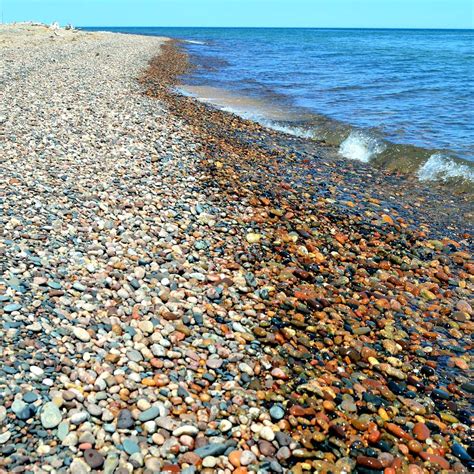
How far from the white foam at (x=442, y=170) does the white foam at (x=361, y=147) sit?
69.0 inches

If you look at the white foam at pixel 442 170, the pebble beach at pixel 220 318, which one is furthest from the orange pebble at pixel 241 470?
the white foam at pixel 442 170

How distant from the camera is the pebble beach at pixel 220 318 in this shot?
411cm

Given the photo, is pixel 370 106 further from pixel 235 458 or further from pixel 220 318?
pixel 235 458

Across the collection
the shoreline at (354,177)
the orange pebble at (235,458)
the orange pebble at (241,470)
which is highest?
the shoreline at (354,177)

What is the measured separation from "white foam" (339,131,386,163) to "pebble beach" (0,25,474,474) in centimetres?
325

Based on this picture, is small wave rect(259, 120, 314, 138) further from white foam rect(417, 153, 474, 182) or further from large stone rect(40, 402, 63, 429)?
large stone rect(40, 402, 63, 429)

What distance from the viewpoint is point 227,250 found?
293 inches

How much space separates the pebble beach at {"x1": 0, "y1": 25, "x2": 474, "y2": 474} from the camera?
4113mm

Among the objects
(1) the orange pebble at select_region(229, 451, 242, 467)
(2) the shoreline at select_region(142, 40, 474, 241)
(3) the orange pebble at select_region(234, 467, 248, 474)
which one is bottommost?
(3) the orange pebble at select_region(234, 467, 248, 474)

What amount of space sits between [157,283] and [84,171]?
434cm

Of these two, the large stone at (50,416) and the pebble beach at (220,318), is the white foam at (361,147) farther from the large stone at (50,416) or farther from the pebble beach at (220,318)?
the large stone at (50,416)

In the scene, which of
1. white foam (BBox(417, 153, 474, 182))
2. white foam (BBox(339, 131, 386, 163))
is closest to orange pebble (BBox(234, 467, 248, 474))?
white foam (BBox(417, 153, 474, 182))

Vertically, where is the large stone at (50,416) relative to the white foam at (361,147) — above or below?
below

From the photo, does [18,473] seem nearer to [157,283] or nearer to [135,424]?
[135,424]
